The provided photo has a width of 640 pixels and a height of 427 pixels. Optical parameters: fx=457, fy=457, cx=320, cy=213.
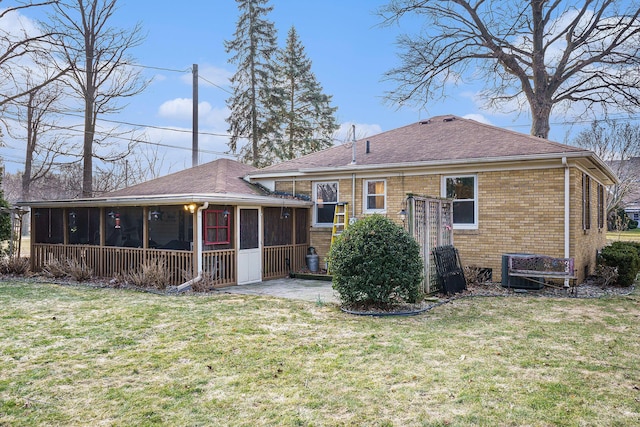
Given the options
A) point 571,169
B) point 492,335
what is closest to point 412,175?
point 571,169

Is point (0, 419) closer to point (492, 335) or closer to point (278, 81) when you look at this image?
point (492, 335)

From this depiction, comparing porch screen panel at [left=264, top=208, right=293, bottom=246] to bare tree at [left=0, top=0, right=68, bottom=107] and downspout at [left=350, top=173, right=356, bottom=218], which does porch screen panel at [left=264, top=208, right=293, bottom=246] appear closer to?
downspout at [left=350, top=173, right=356, bottom=218]

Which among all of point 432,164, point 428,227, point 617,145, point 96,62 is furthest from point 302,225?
point 617,145

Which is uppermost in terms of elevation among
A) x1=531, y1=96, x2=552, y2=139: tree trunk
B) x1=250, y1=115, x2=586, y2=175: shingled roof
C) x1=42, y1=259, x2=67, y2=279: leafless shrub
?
x1=531, y1=96, x2=552, y2=139: tree trunk

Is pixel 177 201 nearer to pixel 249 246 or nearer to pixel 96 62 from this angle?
pixel 249 246

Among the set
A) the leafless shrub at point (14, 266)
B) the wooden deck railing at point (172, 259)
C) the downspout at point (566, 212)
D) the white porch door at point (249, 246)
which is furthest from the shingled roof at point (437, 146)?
the leafless shrub at point (14, 266)

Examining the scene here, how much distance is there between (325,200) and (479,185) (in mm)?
4993

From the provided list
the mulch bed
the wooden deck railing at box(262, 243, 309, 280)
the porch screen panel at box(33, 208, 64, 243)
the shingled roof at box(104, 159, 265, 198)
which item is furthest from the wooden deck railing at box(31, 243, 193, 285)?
the mulch bed

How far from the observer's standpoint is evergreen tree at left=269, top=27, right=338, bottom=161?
31.9m

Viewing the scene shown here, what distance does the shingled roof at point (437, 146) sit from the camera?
12094mm

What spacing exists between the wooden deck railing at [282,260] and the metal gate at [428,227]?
5205mm

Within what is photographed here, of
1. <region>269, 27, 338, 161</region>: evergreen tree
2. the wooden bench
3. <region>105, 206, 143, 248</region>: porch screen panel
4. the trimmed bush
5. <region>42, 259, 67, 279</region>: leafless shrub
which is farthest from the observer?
<region>269, 27, 338, 161</region>: evergreen tree

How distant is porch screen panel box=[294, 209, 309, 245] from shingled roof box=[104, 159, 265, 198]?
1.38m

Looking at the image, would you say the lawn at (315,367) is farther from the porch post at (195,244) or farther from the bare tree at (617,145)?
the bare tree at (617,145)
